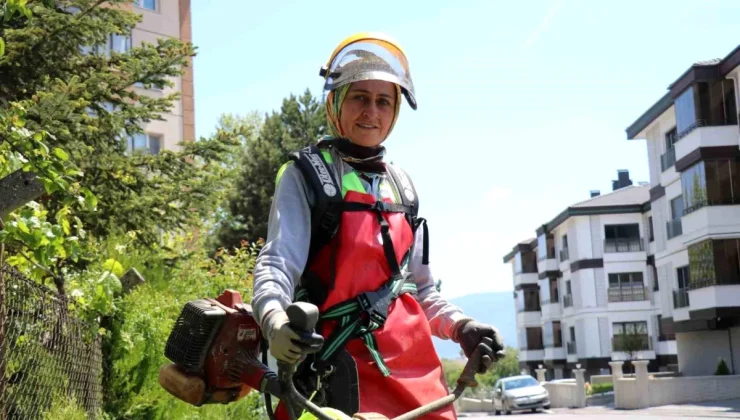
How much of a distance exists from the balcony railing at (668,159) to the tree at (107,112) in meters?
37.6

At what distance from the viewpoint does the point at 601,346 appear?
73.2 meters

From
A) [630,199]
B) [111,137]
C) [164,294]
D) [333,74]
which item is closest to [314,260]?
[333,74]

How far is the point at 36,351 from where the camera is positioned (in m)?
6.70

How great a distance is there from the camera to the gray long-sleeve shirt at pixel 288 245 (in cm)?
290

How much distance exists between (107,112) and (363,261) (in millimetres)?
11893

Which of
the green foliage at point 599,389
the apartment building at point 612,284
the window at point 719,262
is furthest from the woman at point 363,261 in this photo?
the apartment building at point 612,284

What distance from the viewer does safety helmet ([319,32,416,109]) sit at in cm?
334

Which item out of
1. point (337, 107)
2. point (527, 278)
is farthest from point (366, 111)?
point (527, 278)

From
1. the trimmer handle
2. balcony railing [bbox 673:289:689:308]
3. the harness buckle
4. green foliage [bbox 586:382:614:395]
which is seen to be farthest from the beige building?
the trimmer handle

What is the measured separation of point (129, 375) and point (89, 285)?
143 centimetres

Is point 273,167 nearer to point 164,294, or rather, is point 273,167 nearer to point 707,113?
point 707,113

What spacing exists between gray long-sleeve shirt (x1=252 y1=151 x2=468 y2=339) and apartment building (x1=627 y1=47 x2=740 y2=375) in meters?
40.9

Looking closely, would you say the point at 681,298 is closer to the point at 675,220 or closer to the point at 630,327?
the point at 675,220

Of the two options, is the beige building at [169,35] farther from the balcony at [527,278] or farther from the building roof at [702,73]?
the balcony at [527,278]
